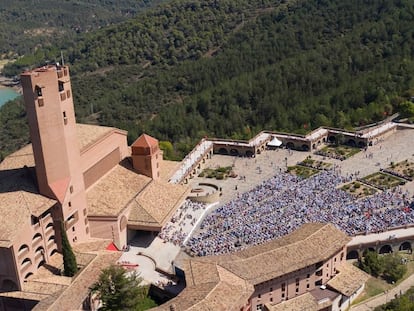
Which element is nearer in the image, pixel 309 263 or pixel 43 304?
pixel 43 304

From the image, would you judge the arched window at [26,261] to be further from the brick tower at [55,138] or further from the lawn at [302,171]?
the lawn at [302,171]

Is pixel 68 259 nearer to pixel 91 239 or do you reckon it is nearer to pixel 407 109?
pixel 91 239

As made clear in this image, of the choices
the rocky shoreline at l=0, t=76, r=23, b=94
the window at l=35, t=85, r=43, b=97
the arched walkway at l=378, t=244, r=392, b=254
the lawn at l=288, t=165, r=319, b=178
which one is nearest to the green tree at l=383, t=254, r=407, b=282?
the arched walkway at l=378, t=244, r=392, b=254

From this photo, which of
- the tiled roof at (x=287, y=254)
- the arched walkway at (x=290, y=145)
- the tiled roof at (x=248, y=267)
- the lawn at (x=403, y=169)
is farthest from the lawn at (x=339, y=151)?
the tiled roof at (x=287, y=254)

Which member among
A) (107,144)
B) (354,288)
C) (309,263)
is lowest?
(354,288)

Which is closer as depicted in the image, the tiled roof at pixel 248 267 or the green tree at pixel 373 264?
the tiled roof at pixel 248 267

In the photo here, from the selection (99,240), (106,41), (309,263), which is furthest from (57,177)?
(106,41)

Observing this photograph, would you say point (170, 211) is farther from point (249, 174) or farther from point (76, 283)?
point (249, 174)
